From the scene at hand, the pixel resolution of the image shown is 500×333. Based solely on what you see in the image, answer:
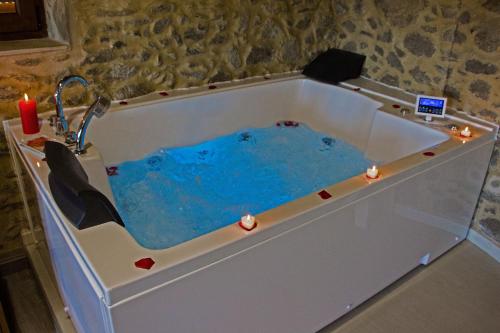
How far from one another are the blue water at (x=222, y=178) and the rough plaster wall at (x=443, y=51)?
0.59m

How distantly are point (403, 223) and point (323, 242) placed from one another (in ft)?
1.82

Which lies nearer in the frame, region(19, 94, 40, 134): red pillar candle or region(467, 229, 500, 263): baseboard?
region(19, 94, 40, 134): red pillar candle

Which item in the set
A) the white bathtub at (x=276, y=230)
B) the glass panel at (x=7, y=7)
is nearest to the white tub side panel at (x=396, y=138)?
the white bathtub at (x=276, y=230)

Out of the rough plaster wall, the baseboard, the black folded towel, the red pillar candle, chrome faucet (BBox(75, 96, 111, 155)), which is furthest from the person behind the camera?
the black folded towel

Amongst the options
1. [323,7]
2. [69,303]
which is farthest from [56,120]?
[323,7]

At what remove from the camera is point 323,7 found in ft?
9.75

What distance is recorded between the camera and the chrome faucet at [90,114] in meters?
1.67

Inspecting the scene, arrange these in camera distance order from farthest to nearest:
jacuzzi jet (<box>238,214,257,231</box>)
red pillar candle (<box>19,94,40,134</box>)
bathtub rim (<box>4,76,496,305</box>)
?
red pillar candle (<box>19,94,40,134</box>) < jacuzzi jet (<box>238,214,257,231</box>) < bathtub rim (<box>4,76,496,305</box>)

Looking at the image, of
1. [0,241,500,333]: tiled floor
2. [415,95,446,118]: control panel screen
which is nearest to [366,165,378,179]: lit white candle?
[0,241,500,333]: tiled floor

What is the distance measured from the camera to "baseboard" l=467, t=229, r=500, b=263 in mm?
2389

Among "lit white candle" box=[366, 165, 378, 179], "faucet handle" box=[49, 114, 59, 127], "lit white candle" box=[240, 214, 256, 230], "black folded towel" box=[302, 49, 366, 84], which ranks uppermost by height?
"black folded towel" box=[302, 49, 366, 84]

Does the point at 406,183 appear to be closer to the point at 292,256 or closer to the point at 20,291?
the point at 292,256

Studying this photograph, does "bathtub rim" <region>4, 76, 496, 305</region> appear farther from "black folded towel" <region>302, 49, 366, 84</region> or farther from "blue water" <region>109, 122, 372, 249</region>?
"black folded towel" <region>302, 49, 366, 84</region>

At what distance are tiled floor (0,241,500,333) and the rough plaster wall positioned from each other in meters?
0.32
